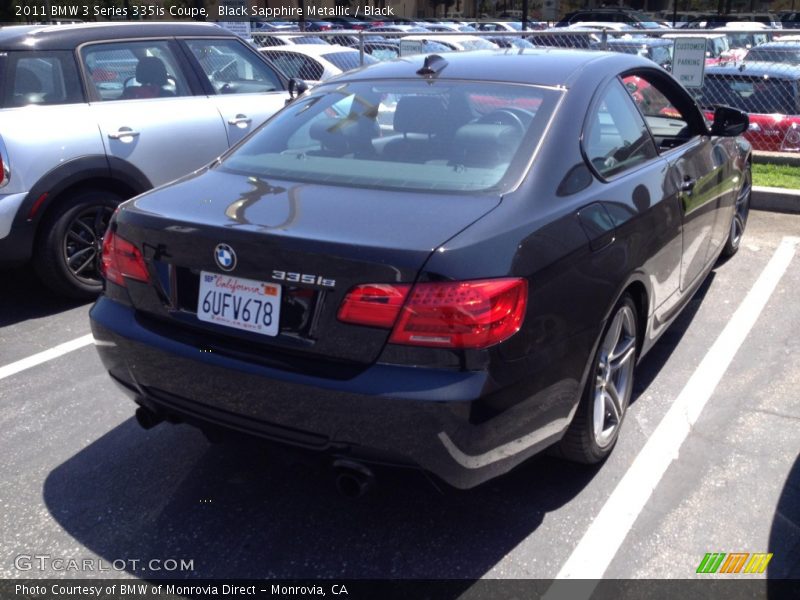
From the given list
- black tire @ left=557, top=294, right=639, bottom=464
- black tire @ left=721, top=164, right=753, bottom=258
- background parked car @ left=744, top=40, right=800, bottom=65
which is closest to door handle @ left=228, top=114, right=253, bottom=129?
black tire @ left=721, top=164, right=753, bottom=258

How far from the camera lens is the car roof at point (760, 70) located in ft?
34.9

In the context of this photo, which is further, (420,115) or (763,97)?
(763,97)

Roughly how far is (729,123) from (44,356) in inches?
167

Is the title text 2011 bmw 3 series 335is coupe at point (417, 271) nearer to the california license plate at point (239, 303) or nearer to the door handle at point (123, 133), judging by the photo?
the california license plate at point (239, 303)

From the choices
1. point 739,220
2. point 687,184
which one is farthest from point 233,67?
→ point 739,220

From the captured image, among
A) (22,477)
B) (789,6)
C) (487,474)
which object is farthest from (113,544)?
(789,6)

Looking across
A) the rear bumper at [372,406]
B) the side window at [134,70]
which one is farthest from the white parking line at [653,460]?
the side window at [134,70]

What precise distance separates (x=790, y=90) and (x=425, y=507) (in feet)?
30.6

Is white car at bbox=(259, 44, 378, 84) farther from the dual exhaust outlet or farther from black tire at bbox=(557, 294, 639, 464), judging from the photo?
the dual exhaust outlet

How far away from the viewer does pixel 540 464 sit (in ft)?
11.7

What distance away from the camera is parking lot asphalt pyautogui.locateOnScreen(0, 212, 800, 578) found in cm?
296

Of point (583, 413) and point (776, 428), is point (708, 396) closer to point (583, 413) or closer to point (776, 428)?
point (776, 428)

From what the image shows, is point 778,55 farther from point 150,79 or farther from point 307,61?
point 150,79

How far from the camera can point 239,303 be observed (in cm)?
279
